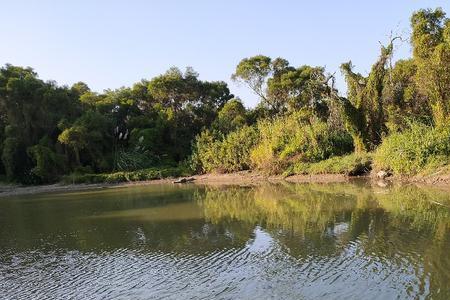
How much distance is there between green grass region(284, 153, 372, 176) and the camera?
28062 mm

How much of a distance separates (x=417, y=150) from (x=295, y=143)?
1117 centimetres

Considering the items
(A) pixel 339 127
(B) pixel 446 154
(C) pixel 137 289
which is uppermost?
(A) pixel 339 127

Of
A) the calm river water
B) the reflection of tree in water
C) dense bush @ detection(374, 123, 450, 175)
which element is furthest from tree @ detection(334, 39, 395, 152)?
the calm river water

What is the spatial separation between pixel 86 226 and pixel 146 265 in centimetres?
735

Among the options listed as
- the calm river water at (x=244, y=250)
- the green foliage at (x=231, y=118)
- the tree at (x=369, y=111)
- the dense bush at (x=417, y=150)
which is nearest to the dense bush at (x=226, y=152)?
the green foliage at (x=231, y=118)

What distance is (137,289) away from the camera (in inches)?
379

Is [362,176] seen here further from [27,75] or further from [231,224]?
[27,75]

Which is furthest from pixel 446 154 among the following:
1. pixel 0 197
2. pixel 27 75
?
pixel 27 75

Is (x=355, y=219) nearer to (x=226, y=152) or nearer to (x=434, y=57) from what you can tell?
(x=434, y=57)

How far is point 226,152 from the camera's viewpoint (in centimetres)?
3769

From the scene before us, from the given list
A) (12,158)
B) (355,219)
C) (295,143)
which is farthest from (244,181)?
(12,158)

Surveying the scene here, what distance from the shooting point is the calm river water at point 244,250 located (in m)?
9.12

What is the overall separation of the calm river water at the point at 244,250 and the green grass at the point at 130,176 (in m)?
17.5

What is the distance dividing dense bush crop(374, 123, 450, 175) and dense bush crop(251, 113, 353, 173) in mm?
6382
